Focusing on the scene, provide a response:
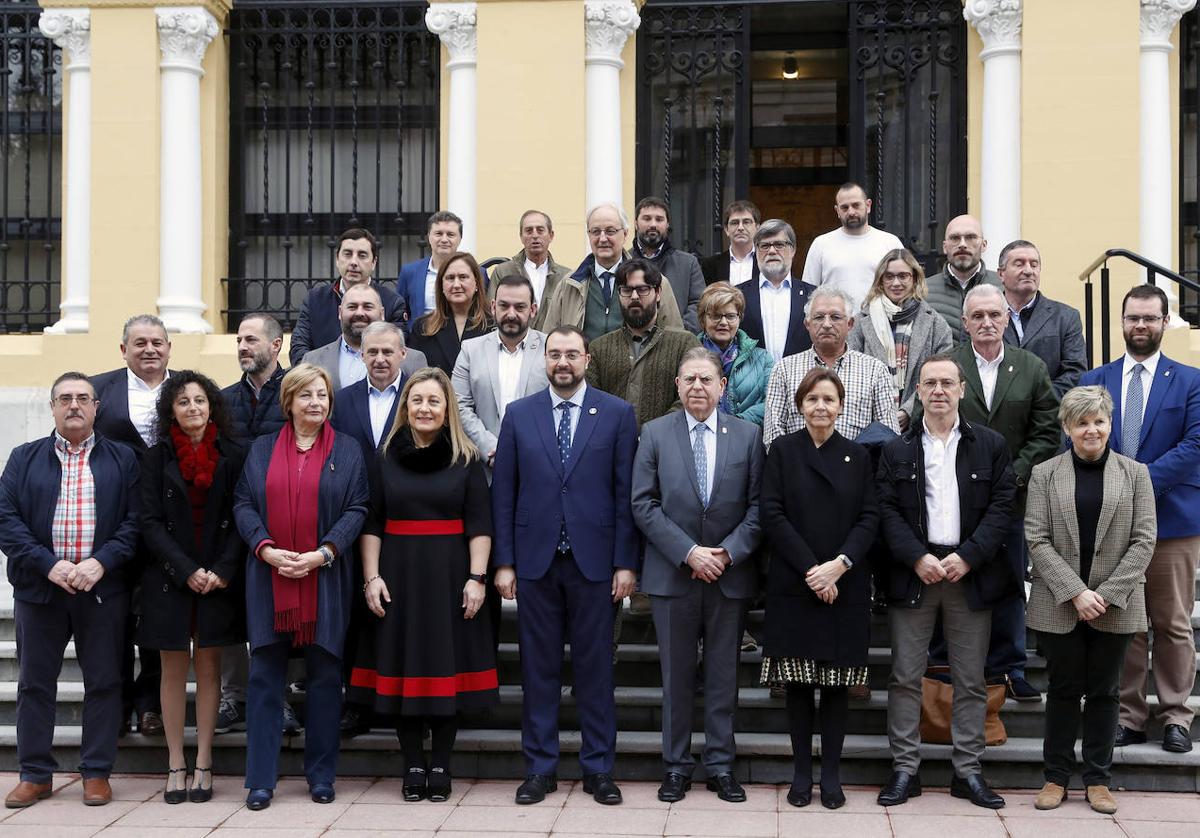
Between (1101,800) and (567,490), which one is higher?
(567,490)

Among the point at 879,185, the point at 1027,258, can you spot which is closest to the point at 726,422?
the point at 1027,258

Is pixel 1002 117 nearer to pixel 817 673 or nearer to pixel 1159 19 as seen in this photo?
pixel 1159 19

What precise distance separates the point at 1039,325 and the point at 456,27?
5304 mm


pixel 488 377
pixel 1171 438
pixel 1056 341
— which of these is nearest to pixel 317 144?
pixel 488 377

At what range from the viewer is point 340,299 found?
7.76 metres

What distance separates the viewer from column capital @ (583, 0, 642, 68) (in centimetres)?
1038

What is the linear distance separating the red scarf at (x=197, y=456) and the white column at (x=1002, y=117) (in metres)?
6.13

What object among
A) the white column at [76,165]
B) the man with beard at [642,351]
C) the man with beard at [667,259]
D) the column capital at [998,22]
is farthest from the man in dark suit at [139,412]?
the column capital at [998,22]

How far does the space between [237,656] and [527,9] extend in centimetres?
556

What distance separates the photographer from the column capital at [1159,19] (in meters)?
9.98

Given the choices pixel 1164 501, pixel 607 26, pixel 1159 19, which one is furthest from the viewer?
pixel 607 26

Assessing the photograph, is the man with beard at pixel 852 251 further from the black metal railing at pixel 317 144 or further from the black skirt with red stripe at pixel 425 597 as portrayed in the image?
the black metal railing at pixel 317 144

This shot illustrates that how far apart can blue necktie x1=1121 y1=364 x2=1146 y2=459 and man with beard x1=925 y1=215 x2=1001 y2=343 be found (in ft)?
3.22

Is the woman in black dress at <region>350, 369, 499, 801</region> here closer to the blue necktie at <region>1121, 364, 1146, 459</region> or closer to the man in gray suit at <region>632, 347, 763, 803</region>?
the man in gray suit at <region>632, 347, 763, 803</region>
